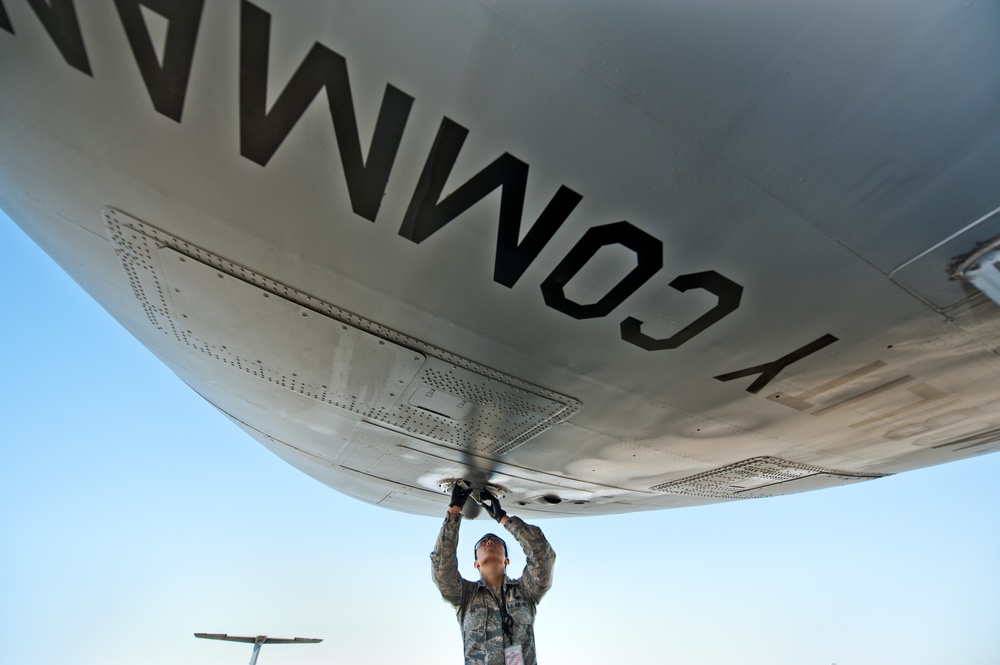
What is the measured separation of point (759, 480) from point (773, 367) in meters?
3.12

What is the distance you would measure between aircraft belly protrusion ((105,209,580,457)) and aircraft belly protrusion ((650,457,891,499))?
97.1 inches

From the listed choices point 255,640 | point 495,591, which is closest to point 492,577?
point 495,591

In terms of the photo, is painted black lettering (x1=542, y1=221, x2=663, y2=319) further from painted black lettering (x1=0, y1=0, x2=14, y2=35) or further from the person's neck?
the person's neck

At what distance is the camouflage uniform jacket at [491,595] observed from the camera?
3.48 m

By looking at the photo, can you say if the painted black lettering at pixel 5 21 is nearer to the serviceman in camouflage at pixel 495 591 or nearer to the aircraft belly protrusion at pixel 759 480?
the serviceman in camouflage at pixel 495 591

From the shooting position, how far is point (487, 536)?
4.08 metres

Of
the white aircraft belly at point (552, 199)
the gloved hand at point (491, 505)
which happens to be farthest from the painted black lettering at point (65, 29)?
the gloved hand at point (491, 505)

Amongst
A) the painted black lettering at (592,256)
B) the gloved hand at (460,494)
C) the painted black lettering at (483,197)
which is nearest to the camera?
the painted black lettering at (483,197)

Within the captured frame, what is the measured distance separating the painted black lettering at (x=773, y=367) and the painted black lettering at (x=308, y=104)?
2540mm

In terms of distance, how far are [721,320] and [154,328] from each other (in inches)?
155

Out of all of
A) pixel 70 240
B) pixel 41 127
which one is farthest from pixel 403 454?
pixel 41 127

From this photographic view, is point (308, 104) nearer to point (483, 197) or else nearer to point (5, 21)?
point (483, 197)

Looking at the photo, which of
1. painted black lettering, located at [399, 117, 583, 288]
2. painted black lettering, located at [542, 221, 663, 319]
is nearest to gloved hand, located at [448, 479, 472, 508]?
painted black lettering, located at [542, 221, 663, 319]

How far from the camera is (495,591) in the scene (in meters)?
3.78
